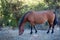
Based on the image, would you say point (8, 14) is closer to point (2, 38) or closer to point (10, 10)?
point (10, 10)

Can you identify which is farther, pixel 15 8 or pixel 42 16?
pixel 15 8

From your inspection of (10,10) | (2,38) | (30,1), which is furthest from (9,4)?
(2,38)

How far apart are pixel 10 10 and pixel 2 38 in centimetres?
374

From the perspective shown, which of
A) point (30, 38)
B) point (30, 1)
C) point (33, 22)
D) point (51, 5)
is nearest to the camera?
point (30, 38)

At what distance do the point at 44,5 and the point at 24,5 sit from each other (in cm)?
87

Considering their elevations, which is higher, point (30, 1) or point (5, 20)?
point (30, 1)

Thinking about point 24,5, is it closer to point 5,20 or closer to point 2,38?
point 5,20

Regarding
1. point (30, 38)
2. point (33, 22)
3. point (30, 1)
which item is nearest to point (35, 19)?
point (33, 22)

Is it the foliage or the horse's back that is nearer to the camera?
the horse's back

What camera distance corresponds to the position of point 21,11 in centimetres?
899

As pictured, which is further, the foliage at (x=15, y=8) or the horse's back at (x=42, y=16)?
the foliage at (x=15, y=8)

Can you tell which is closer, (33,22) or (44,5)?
(33,22)

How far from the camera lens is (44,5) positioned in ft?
30.1

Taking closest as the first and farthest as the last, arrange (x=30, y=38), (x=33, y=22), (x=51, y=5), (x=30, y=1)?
(x=30, y=38), (x=33, y=22), (x=30, y=1), (x=51, y=5)
